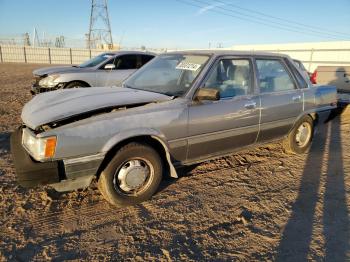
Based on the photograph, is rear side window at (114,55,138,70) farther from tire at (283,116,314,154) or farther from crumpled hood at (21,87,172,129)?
tire at (283,116,314,154)

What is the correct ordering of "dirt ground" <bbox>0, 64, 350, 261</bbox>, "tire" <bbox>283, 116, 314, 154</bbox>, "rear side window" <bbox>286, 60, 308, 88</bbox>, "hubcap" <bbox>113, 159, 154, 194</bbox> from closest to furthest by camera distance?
"dirt ground" <bbox>0, 64, 350, 261</bbox>, "hubcap" <bbox>113, 159, 154, 194</bbox>, "rear side window" <bbox>286, 60, 308, 88</bbox>, "tire" <bbox>283, 116, 314, 154</bbox>

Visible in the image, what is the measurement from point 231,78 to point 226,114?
561 mm

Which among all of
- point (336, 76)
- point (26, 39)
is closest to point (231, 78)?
point (336, 76)

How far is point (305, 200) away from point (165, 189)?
1.69m

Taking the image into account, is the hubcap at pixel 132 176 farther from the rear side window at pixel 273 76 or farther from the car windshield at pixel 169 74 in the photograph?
the rear side window at pixel 273 76

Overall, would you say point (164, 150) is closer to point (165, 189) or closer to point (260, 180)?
point (165, 189)

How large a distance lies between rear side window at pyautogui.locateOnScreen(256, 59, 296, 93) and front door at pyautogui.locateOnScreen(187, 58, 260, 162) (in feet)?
0.72

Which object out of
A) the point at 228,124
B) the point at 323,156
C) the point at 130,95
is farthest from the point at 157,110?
the point at 323,156

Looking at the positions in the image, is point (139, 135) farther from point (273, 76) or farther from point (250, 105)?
point (273, 76)

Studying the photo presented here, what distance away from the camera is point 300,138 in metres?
4.98

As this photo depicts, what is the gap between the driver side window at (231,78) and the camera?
3660 mm

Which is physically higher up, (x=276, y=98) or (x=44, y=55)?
(x=44, y=55)

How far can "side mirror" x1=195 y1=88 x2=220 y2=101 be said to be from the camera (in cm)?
320

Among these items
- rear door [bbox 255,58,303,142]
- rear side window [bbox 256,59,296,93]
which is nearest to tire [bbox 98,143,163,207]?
rear door [bbox 255,58,303,142]
